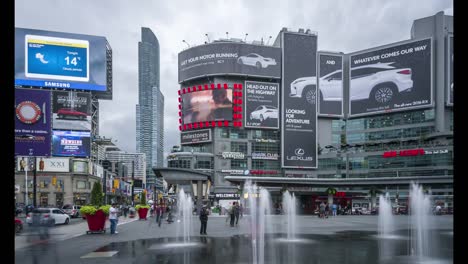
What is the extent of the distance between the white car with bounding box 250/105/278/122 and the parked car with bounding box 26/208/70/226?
60059 mm

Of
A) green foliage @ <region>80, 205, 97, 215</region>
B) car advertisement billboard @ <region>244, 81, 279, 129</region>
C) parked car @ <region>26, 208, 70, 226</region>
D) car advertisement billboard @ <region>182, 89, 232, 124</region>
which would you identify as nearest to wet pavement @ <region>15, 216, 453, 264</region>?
green foliage @ <region>80, 205, 97, 215</region>

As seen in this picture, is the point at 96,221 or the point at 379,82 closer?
the point at 96,221

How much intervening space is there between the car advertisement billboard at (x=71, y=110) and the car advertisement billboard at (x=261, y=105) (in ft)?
120

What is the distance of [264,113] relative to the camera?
88500 millimetres

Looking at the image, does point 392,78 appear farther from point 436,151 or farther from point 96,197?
point 96,197

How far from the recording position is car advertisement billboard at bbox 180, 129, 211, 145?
8912 centimetres

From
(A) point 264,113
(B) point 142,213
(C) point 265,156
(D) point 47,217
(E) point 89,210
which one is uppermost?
(A) point 264,113

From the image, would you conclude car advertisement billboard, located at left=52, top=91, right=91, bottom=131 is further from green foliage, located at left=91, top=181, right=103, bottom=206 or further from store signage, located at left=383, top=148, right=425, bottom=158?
store signage, located at left=383, top=148, right=425, bottom=158

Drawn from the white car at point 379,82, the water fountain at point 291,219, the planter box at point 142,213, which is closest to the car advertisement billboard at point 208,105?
the water fountain at point 291,219

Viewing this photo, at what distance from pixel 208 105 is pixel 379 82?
4526cm

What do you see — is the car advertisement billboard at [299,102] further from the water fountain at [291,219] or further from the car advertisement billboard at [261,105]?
the water fountain at [291,219]

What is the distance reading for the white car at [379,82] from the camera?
91.9 m

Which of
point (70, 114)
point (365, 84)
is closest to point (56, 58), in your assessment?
point (70, 114)
